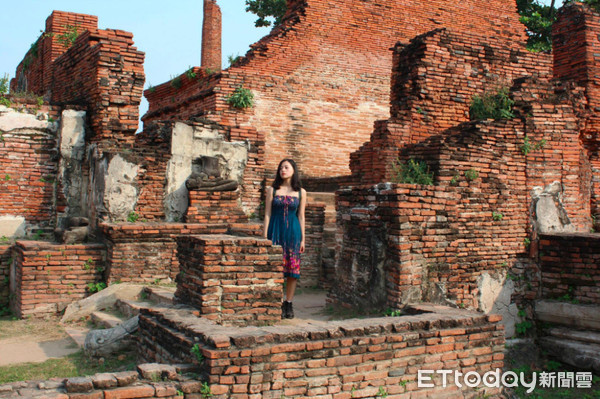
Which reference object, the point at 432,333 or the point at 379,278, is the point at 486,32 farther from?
the point at 432,333

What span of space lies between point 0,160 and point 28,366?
4374 millimetres

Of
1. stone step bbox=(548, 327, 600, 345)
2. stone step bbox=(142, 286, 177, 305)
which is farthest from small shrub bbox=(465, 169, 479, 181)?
stone step bbox=(142, 286, 177, 305)

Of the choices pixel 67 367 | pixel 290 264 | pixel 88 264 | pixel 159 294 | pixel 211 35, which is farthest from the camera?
pixel 211 35

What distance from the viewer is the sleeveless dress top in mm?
5379

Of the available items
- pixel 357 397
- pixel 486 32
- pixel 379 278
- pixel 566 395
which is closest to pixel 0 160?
pixel 379 278

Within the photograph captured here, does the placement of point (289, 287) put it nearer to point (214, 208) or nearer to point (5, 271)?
point (214, 208)

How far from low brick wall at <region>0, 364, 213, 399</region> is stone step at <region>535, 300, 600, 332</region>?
4768 millimetres

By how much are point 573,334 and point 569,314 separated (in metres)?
0.24

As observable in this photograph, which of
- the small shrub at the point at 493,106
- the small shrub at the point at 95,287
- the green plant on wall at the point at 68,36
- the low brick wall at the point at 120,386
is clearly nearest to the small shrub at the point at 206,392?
the low brick wall at the point at 120,386

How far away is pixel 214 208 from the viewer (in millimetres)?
8117

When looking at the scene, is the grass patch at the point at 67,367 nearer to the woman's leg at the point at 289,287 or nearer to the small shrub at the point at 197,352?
the small shrub at the point at 197,352

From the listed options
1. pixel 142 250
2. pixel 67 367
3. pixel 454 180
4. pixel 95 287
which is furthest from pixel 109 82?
pixel 454 180

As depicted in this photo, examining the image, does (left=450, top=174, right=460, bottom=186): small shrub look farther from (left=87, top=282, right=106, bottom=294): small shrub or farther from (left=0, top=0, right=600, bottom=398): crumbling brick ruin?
(left=87, top=282, right=106, bottom=294): small shrub

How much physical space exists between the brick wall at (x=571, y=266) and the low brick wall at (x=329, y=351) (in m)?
2.20
